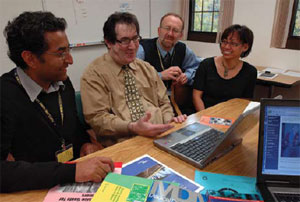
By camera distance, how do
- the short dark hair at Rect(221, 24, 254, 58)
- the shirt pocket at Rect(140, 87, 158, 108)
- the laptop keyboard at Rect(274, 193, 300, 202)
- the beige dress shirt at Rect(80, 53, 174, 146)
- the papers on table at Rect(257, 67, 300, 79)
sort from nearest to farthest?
the laptop keyboard at Rect(274, 193, 300, 202)
the beige dress shirt at Rect(80, 53, 174, 146)
the shirt pocket at Rect(140, 87, 158, 108)
the short dark hair at Rect(221, 24, 254, 58)
the papers on table at Rect(257, 67, 300, 79)

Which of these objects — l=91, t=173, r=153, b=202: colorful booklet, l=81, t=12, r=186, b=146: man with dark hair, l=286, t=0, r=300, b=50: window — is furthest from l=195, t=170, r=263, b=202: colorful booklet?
l=286, t=0, r=300, b=50: window

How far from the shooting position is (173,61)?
253 cm

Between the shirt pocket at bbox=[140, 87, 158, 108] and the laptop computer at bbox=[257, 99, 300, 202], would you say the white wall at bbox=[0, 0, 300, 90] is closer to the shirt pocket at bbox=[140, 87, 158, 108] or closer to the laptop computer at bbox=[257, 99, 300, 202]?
the shirt pocket at bbox=[140, 87, 158, 108]

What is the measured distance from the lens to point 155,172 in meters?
0.88

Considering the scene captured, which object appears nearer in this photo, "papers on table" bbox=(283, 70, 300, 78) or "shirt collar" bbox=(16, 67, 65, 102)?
"shirt collar" bbox=(16, 67, 65, 102)

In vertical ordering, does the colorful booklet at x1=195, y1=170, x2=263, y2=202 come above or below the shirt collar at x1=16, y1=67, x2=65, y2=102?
below

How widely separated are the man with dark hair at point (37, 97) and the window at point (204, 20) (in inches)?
129

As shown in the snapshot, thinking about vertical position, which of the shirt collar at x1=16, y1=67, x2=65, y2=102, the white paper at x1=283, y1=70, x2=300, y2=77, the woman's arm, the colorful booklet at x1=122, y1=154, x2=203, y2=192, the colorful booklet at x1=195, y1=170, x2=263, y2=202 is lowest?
the woman's arm

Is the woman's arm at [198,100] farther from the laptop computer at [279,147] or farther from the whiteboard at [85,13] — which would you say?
the whiteboard at [85,13]

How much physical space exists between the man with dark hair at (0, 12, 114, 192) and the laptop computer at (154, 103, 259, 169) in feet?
1.07

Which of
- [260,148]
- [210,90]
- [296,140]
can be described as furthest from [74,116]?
[210,90]

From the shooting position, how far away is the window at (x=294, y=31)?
293cm

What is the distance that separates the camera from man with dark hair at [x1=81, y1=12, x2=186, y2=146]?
1.44 meters

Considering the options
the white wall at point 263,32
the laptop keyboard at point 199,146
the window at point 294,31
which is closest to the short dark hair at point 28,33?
the laptop keyboard at point 199,146
